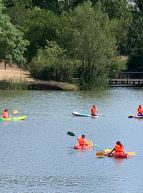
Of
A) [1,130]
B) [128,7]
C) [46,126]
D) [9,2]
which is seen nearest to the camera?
[1,130]

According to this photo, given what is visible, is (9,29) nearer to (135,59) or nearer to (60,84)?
(60,84)

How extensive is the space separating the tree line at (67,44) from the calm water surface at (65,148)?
11910 millimetres

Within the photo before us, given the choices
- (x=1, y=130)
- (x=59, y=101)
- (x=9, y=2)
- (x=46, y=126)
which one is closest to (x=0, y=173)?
(x=1, y=130)

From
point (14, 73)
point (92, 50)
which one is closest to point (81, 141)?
point (92, 50)

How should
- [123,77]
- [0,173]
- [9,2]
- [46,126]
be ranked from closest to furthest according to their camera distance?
[0,173], [46,126], [123,77], [9,2]

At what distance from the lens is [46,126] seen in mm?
45125

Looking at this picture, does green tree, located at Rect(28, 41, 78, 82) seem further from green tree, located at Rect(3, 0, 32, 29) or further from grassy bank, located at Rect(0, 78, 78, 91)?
green tree, located at Rect(3, 0, 32, 29)

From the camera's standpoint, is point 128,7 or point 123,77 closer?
point 123,77

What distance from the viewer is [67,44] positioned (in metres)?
84.6

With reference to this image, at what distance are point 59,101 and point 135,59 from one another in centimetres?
3286

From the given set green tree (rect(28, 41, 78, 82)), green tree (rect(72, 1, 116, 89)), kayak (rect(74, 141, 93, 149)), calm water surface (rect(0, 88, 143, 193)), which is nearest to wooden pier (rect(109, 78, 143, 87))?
green tree (rect(72, 1, 116, 89))

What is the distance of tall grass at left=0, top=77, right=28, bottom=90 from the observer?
234 ft

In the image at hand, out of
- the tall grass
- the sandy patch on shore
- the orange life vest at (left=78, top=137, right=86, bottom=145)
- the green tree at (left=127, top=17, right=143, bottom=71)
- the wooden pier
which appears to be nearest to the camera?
the orange life vest at (left=78, top=137, right=86, bottom=145)

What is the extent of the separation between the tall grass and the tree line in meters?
2.82
